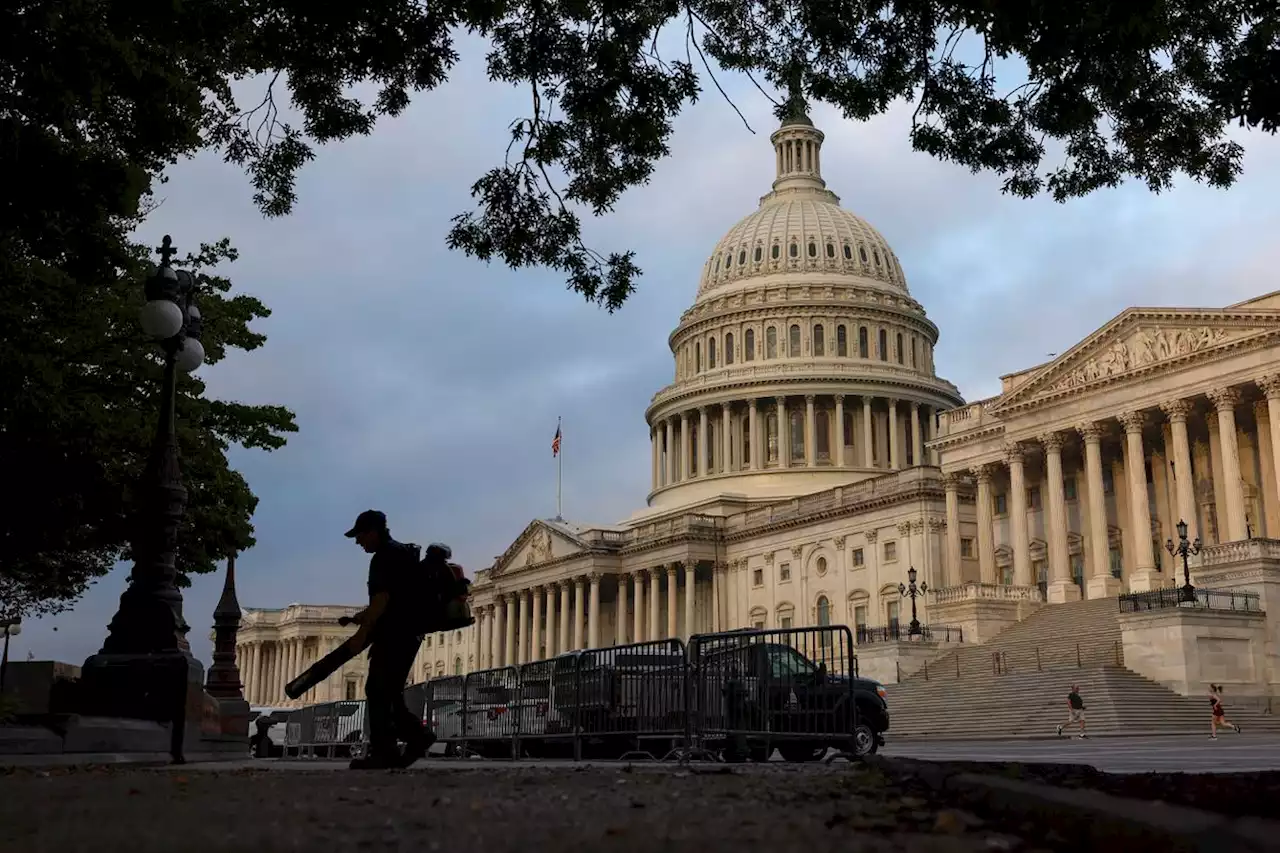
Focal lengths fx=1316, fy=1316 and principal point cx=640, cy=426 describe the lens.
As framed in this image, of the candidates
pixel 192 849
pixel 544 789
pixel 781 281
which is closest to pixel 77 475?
pixel 544 789

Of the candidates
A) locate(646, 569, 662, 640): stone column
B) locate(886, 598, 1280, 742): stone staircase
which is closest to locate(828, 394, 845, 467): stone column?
locate(646, 569, 662, 640): stone column

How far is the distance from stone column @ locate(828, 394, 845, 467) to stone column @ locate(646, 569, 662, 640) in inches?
665

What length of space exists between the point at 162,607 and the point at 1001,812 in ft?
40.6

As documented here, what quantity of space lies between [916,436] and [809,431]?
370 inches

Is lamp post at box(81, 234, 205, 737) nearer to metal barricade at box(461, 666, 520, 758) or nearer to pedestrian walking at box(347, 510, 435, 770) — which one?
pedestrian walking at box(347, 510, 435, 770)

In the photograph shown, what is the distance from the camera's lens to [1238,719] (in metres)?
40.8

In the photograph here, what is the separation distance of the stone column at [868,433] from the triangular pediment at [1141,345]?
117ft

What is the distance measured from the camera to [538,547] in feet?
341

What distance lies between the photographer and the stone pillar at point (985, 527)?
65.5m

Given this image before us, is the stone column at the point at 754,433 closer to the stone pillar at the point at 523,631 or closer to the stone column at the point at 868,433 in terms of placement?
the stone column at the point at 868,433

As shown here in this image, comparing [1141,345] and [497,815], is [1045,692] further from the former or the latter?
[497,815]

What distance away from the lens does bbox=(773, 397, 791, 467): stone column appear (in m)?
100

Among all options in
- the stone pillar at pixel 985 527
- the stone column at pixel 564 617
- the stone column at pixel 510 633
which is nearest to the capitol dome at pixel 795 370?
the stone column at pixel 564 617

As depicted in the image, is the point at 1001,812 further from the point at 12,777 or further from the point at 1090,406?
the point at 1090,406
